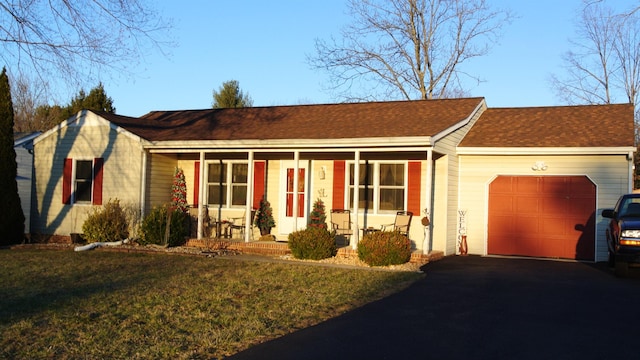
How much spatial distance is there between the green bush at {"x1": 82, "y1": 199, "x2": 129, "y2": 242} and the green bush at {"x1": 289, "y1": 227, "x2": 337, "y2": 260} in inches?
212

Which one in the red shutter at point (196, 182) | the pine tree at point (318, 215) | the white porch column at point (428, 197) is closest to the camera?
the white porch column at point (428, 197)

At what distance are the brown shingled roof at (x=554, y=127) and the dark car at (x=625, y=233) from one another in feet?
7.45

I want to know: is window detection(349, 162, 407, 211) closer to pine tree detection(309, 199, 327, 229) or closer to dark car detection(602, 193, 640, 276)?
pine tree detection(309, 199, 327, 229)

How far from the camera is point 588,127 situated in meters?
16.5

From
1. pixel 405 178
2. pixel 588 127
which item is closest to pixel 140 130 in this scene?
pixel 405 178

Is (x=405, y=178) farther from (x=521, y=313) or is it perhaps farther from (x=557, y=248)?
(x=521, y=313)

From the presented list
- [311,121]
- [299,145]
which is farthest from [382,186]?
[311,121]

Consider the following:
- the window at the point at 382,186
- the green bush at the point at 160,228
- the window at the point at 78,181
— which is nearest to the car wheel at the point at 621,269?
the window at the point at 382,186

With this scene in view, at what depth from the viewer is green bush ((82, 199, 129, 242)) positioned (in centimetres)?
1692

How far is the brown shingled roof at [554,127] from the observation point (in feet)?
50.9

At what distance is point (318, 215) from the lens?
16.6 meters

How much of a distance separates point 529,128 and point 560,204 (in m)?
2.44

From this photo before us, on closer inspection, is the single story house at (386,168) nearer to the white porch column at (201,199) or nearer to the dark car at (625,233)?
the white porch column at (201,199)

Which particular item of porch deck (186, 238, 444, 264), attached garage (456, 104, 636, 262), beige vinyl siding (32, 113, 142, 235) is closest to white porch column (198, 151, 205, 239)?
porch deck (186, 238, 444, 264)
